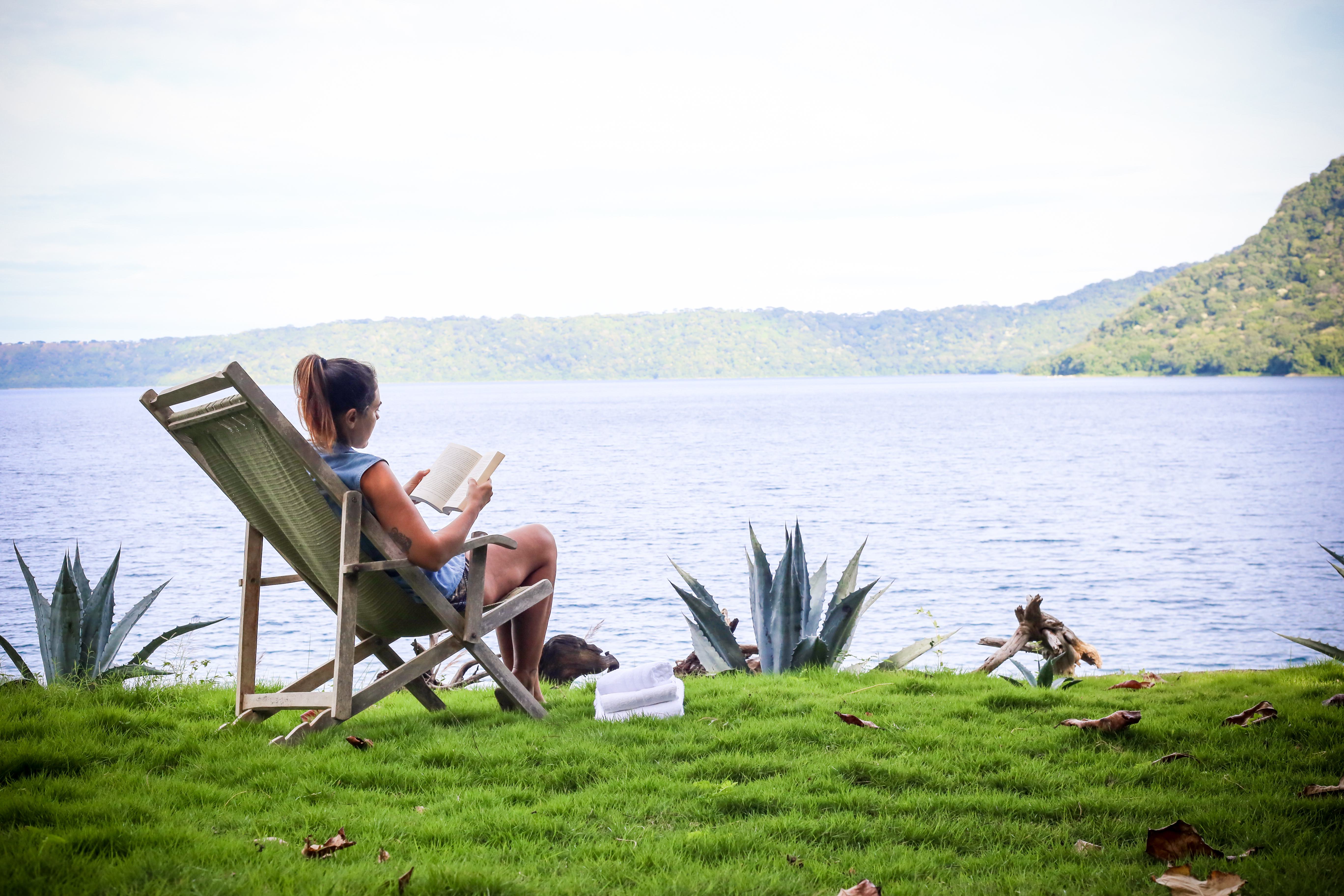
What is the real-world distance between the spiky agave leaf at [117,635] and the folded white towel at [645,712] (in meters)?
2.40

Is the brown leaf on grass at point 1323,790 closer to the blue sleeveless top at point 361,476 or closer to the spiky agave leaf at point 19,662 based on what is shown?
the blue sleeveless top at point 361,476

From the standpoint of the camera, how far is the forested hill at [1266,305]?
12175 cm

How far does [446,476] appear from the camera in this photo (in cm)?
347

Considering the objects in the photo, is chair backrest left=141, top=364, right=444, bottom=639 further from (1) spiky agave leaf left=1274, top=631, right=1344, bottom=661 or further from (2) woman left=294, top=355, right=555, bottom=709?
(1) spiky agave leaf left=1274, top=631, right=1344, bottom=661

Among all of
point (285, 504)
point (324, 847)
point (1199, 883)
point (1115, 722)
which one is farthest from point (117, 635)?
point (1199, 883)

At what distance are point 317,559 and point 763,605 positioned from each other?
2.69m

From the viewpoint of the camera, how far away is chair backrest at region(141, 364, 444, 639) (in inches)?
122

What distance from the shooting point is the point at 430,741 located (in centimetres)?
350

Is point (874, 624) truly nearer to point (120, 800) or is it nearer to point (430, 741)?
point (430, 741)

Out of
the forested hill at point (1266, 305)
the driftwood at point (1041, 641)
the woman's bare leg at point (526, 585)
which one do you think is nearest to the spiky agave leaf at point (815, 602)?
the driftwood at point (1041, 641)

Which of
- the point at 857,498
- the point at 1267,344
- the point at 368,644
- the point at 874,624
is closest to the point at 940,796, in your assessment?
the point at 368,644

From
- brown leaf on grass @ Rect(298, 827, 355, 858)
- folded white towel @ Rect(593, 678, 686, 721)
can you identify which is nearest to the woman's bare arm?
folded white towel @ Rect(593, 678, 686, 721)

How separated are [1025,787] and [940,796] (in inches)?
13.4

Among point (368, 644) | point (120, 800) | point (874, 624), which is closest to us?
point (120, 800)
